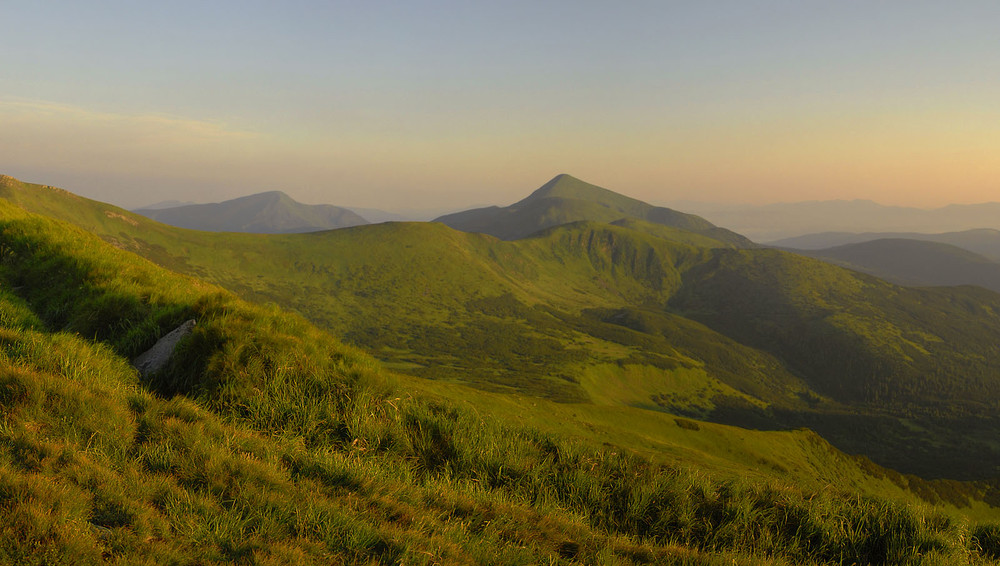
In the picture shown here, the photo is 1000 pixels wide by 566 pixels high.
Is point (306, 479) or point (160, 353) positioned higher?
point (160, 353)

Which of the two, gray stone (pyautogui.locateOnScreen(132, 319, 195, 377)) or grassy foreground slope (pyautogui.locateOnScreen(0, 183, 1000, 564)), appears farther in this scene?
gray stone (pyautogui.locateOnScreen(132, 319, 195, 377))

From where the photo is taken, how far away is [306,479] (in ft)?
19.6

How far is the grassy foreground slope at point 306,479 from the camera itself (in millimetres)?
4543

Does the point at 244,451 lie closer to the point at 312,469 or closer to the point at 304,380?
the point at 312,469

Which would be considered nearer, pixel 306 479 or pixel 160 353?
pixel 306 479

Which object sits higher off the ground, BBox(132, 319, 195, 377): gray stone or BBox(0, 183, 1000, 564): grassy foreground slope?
BBox(132, 319, 195, 377): gray stone

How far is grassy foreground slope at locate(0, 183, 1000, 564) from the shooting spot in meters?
4.54

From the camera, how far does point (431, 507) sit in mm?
6109

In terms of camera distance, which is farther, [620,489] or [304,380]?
[304,380]

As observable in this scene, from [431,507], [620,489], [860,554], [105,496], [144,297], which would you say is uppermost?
[144,297]

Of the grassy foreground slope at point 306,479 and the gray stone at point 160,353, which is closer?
the grassy foreground slope at point 306,479

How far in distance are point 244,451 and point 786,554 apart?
883 cm

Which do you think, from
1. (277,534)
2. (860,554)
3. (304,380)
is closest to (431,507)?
(277,534)

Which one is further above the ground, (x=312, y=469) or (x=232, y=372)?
(x=232, y=372)
